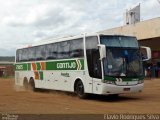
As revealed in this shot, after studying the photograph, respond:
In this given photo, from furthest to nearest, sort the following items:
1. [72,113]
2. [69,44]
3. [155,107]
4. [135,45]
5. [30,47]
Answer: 1. [30,47]
2. [69,44]
3. [135,45]
4. [155,107]
5. [72,113]

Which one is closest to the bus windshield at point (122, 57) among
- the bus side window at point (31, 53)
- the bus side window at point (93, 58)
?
the bus side window at point (93, 58)

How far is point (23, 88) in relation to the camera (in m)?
30.7

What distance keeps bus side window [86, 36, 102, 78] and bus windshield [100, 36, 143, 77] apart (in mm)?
408

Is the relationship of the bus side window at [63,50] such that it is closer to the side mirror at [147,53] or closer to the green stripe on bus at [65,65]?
the green stripe on bus at [65,65]

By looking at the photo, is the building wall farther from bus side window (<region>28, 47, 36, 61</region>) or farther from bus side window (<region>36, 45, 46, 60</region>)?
bus side window (<region>36, 45, 46, 60</region>)

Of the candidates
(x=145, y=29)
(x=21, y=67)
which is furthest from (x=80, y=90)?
(x=145, y=29)

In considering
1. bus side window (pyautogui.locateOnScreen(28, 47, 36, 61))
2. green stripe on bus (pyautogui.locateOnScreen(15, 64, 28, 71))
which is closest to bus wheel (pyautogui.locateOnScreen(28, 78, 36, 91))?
green stripe on bus (pyautogui.locateOnScreen(15, 64, 28, 71))

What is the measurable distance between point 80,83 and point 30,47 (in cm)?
803

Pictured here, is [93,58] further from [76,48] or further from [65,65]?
[65,65]

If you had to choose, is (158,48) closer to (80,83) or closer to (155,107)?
(80,83)

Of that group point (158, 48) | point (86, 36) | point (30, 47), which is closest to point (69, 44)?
point (86, 36)

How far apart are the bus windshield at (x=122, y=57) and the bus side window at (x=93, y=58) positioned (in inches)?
16.0

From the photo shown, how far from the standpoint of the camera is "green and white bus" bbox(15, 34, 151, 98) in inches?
802

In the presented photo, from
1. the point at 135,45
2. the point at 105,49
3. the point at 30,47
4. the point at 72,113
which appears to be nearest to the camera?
the point at 72,113
